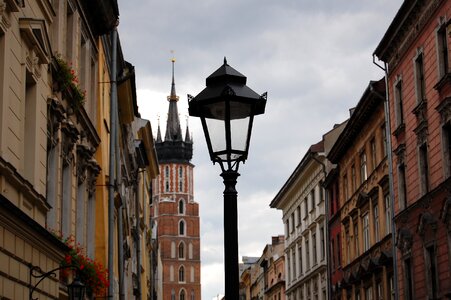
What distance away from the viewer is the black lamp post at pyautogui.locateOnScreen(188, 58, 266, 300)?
29.0 ft

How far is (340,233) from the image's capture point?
143 ft

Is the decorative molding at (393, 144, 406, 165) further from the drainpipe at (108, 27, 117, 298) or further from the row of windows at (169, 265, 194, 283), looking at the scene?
the row of windows at (169, 265, 194, 283)

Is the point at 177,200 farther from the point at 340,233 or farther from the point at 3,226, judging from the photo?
the point at 3,226

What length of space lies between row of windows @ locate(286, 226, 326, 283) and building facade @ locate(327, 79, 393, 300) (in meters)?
4.19

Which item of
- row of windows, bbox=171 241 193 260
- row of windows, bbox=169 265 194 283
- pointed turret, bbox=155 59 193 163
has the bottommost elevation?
row of windows, bbox=169 265 194 283

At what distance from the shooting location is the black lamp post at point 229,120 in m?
8.84

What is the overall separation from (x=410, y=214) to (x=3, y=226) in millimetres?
19827

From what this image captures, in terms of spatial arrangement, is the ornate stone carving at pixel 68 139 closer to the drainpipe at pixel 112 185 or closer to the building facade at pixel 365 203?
the drainpipe at pixel 112 185

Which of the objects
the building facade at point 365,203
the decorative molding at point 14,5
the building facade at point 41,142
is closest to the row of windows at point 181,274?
the building facade at point 365,203

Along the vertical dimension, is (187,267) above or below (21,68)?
above

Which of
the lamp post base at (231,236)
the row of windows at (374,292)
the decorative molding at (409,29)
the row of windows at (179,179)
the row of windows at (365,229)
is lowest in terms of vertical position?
the lamp post base at (231,236)

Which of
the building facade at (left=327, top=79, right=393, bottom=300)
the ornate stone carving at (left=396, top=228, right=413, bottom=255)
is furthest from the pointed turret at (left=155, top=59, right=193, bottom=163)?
the ornate stone carving at (left=396, top=228, right=413, bottom=255)

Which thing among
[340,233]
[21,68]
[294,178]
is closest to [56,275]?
[21,68]

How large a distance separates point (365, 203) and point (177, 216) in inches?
4994
